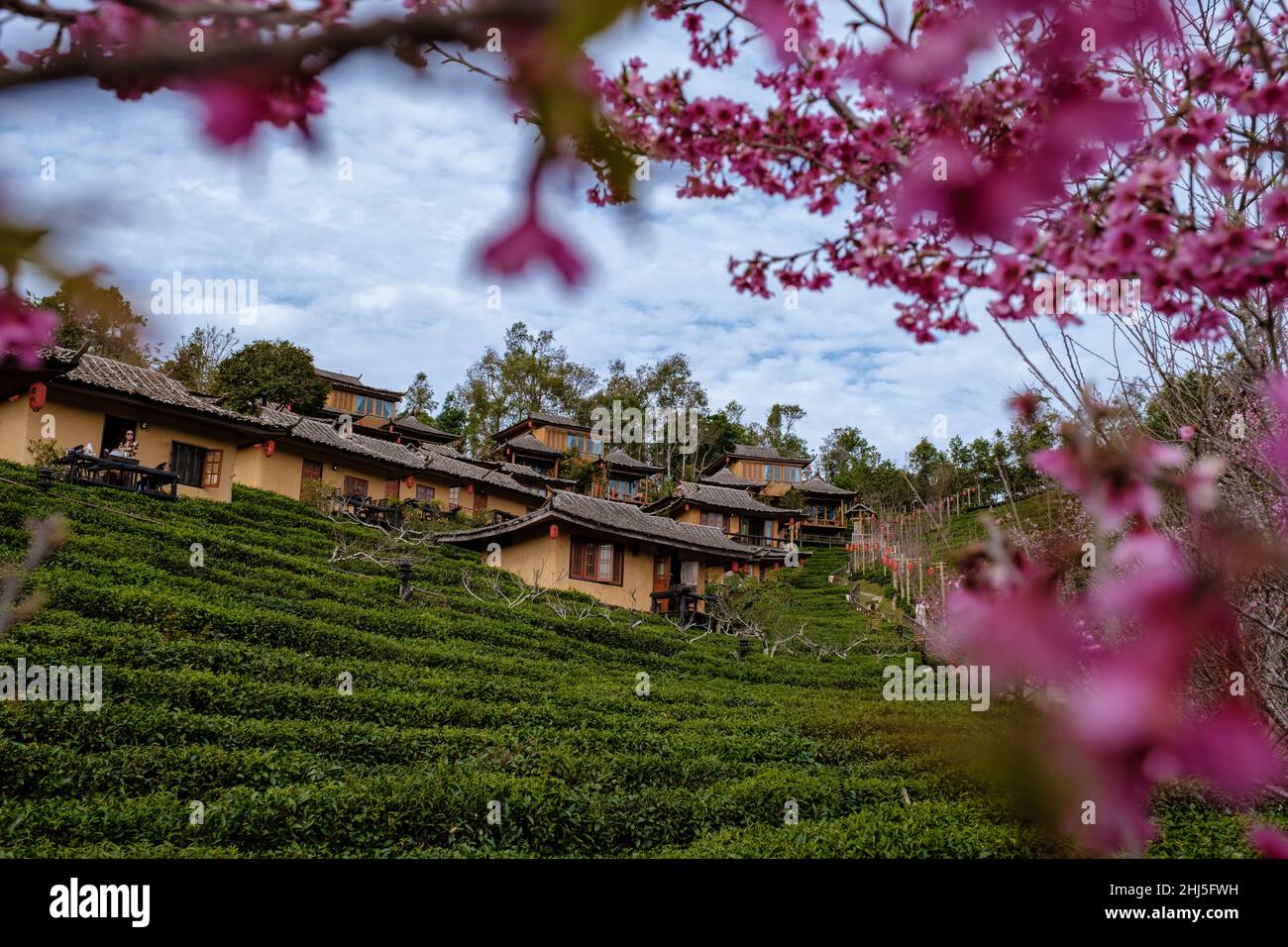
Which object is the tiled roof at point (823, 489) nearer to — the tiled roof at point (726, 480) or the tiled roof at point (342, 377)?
the tiled roof at point (726, 480)

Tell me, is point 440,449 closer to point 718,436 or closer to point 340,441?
point 340,441

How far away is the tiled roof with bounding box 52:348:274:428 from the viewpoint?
1745cm

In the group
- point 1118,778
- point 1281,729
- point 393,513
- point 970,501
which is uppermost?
point 970,501

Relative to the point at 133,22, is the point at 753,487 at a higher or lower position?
higher

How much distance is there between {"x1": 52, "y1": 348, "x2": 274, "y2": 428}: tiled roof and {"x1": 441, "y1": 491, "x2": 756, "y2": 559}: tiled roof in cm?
634

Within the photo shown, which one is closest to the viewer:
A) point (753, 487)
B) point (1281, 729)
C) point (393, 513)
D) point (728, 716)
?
point (1281, 729)

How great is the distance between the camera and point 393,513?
24.3 metres

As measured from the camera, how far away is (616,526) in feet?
75.3

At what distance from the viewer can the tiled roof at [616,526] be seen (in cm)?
2206

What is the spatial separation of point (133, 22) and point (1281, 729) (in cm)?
549

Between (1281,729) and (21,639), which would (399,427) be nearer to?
(21,639)

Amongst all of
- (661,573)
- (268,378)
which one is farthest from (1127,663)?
(268,378)
